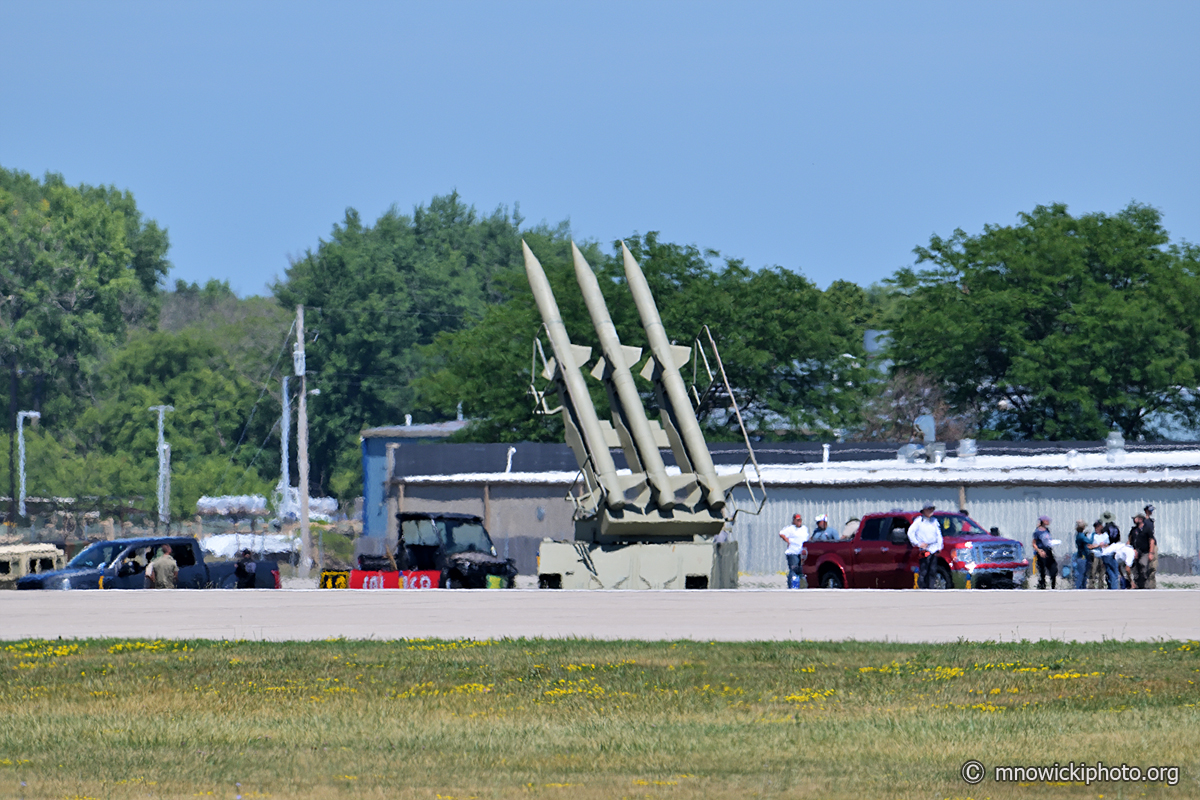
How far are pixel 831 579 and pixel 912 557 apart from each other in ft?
7.02

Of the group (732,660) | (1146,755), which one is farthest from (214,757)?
(732,660)

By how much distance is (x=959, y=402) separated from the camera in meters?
66.1

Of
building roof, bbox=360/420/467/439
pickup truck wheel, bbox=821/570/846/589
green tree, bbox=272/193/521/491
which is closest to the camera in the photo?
pickup truck wheel, bbox=821/570/846/589

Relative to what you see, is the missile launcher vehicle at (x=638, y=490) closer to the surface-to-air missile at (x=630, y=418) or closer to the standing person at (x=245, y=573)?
the surface-to-air missile at (x=630, y=418)

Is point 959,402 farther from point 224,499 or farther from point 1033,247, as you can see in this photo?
point 224,499

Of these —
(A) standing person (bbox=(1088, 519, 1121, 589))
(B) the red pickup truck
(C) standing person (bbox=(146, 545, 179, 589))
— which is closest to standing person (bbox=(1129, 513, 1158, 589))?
(A) standing person (bbox=(1088, 519, 1121, 589))

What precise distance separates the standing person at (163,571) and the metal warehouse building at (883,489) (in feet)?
35.9

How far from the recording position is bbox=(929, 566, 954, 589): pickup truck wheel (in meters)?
33.6

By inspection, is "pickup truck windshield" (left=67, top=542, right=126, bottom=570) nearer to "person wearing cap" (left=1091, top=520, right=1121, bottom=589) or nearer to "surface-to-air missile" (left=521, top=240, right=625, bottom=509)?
"surface-to-air missile" (left=521, top=240, right=625, bottom=509)

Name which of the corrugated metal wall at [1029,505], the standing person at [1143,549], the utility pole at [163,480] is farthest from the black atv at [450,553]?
the utility pole at [163,480]

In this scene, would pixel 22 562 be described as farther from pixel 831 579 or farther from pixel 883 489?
pixel 883 489

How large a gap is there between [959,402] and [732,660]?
4905 cm

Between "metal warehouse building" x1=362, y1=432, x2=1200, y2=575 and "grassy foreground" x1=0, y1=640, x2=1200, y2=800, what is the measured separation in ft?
80.4

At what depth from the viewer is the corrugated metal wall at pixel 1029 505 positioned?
45.1 meters
